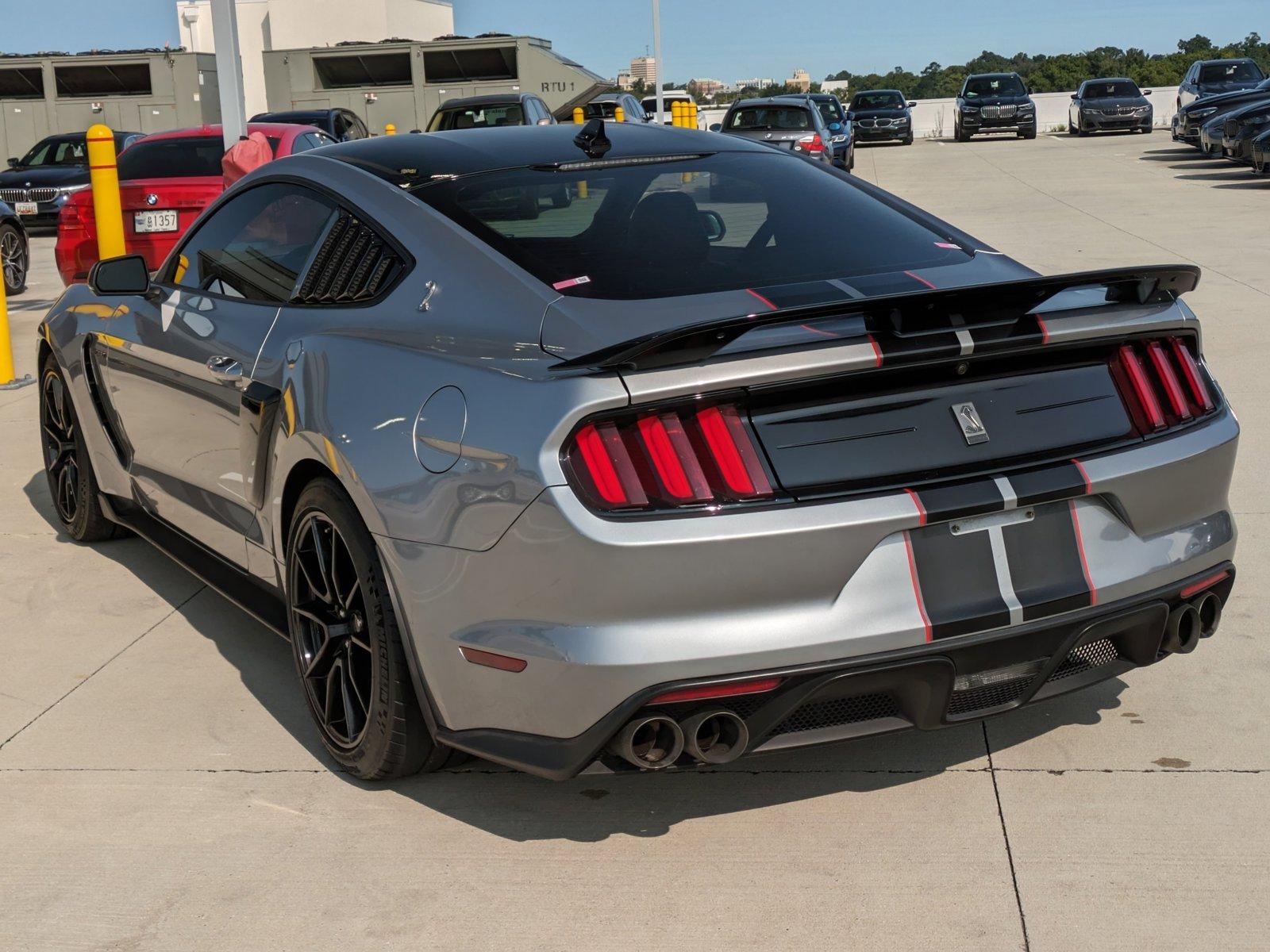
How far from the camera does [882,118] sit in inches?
1486

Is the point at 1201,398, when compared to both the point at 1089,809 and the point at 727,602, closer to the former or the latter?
the point at 1089,809

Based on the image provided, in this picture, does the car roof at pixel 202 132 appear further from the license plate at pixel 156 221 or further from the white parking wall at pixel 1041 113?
the white parking wall at pixel 1041 113

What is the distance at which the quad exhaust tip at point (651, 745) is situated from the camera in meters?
2.84

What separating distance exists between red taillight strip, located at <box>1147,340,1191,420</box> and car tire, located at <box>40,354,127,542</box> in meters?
3.80

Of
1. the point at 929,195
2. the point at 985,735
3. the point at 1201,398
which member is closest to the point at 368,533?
the point at 985,735

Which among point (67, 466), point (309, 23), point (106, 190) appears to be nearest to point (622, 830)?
point (67, 466)

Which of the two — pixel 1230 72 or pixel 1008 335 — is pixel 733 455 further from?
pixel 1230 72

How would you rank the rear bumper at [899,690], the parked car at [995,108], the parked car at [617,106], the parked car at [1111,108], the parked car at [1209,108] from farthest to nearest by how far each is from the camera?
the parked car at [995,108] → the parked car at [1111,108] → the parked car at [617,106] → the parked car at [1209,108] → the rear bumper at [899,690]

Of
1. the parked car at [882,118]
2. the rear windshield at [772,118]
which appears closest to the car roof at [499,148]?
the rear windshield at [772,118]

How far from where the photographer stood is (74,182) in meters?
21.3

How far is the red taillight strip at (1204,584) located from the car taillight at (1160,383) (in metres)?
0.36

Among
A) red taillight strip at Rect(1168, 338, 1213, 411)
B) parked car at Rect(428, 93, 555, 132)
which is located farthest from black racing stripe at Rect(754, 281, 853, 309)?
parked car at Rect(428, 93, 555, 132)

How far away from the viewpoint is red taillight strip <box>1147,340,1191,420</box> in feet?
10.8

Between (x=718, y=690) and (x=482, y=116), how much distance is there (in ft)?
66.1
